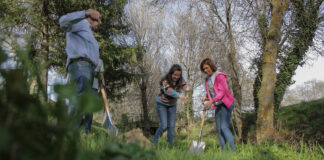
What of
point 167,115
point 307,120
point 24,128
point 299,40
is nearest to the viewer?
point 24,128

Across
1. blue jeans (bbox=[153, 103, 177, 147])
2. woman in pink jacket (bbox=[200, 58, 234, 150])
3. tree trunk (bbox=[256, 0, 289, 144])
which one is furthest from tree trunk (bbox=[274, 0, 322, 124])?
blue jeans (bbox=[153, 103, 177, 147])

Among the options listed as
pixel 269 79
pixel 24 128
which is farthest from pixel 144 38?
pixel 24 128

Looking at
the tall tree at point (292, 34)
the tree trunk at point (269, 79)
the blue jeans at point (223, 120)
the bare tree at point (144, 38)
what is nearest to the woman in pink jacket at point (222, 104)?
the blue jeans at point (223, 120)

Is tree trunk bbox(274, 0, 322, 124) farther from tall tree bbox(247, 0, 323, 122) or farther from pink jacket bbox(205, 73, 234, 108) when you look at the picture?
pink jacket bbox(205, 73, 234, 108)

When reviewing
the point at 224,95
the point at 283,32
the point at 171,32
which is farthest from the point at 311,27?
the point at 171,32

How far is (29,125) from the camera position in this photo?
417 mm

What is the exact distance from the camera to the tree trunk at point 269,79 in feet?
17.8

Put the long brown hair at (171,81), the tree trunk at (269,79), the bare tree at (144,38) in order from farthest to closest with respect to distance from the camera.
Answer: the bare tree at (144,38) < the tree trunk at (269,79) < the long brown hair at (171,81)

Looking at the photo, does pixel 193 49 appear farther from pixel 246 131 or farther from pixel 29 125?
pixel 29 125

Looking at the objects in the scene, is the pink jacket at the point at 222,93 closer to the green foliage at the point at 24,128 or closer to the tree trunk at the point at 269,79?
the tree trunk at the point at 269,79

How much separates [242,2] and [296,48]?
9.24 feet

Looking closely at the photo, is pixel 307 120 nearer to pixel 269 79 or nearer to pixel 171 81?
pixel 269 79

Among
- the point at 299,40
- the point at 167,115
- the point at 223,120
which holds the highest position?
the point at 299,40

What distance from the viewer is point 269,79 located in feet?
18.1
